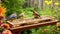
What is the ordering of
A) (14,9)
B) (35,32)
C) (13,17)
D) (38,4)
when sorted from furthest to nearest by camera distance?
(38,4) < (14,9) < (35,32) < (13,17)

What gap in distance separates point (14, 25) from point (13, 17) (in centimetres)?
25

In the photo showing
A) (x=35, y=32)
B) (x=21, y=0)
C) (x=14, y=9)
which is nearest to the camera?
(x=35, y=32)

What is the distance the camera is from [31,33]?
300cm

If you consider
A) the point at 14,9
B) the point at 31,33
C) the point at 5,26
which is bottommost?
the point at 31,33

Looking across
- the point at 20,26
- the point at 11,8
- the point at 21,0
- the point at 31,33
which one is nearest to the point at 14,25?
the point at 20,26

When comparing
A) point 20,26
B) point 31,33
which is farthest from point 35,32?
point 20,26

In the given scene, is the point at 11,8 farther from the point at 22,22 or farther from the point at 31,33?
the point at 22,22

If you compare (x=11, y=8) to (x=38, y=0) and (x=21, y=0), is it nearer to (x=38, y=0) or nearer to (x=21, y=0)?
(x=21, y=0)

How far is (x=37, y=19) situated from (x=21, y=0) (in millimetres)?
1483

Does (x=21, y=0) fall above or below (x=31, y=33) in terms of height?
above

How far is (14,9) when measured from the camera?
3203mm

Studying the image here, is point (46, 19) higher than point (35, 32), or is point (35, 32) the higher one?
point (46, 19)

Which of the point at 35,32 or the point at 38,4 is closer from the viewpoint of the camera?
the point at 35,32

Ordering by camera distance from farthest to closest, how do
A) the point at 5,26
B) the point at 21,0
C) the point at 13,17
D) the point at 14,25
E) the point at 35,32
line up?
the point at 21,0 → the point at 35,32 → the point at 13,17 → the point at 14,25 → the point at 5,26
